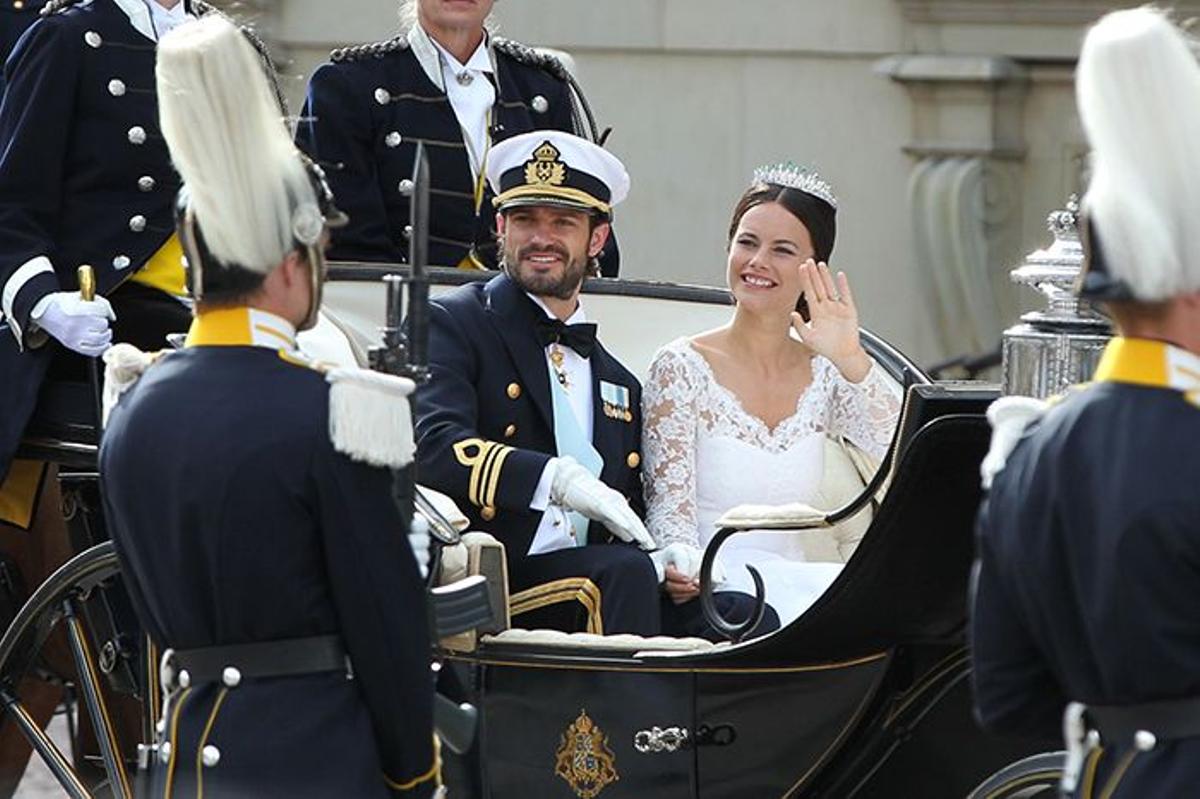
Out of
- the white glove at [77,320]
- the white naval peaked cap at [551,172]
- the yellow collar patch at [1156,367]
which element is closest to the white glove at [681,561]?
the white naval peaked cap at [551,172]

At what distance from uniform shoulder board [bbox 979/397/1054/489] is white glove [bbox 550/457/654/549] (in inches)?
61.4

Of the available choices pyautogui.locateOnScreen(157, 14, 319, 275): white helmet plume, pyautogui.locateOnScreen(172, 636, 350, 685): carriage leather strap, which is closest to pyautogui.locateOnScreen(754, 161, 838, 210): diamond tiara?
pyautogui.locateOnScreen(157, 14, 319, 275): white helmet plume

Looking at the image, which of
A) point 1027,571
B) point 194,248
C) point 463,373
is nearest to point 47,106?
point 463,373

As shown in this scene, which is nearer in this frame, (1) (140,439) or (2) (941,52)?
(1) (140,439)

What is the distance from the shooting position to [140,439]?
3.47m

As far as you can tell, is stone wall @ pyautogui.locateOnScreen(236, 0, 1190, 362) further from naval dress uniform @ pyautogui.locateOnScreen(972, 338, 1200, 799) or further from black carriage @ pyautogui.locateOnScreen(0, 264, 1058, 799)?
naval dress uniform @ pyautogui.locateOnScreen(972, 338, 1200, 799)

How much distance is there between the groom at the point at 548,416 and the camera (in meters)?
4.85

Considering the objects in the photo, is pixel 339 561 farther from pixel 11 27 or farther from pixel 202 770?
pixel 11 27

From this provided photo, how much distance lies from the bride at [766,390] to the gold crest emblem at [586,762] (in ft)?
2.12

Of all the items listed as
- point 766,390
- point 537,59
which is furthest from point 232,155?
point 537,59

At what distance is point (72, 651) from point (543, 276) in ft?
3.38

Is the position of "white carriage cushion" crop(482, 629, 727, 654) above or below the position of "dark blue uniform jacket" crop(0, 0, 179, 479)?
below

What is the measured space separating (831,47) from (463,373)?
213 inches

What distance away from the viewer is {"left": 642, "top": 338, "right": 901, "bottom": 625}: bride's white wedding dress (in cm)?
521
